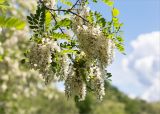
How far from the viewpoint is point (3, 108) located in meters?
21.0

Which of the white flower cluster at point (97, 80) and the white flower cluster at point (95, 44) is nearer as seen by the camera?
the white flower cluster at point (95, 44)

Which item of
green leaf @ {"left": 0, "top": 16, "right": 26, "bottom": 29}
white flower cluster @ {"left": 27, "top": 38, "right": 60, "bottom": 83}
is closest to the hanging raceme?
white flower cluster @ {"left": 27, "top": 38, "right": 60, "bottom": 83}

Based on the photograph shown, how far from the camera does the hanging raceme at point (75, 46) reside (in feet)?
12.7

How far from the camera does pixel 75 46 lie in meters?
4.18

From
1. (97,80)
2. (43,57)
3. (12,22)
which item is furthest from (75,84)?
(12,22)

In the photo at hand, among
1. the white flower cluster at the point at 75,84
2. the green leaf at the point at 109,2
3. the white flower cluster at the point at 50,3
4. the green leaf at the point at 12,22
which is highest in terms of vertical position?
the white flower cluster at the point at 50,3

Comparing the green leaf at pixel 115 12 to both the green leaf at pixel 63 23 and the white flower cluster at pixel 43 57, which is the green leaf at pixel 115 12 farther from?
the white flower cluster at pixel 43 57

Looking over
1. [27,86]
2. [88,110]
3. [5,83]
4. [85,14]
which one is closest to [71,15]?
[85,14]

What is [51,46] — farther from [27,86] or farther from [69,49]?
[27,86]

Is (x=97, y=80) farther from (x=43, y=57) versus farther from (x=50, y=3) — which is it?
(x=50, y=3)

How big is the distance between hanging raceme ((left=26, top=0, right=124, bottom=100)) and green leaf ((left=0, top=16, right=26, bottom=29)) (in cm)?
83

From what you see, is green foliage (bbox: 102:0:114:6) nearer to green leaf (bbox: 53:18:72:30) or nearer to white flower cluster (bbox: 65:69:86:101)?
green leaf (bbox: 53:18:72:30)

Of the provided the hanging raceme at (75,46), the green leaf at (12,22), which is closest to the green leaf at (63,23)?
the hanging raceme at (75,46)

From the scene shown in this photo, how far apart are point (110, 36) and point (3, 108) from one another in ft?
57.8
